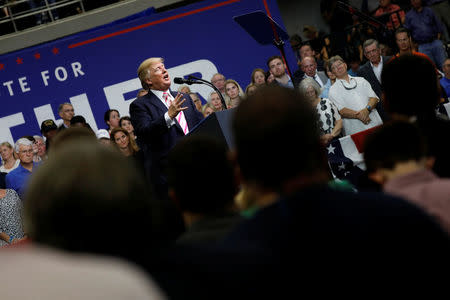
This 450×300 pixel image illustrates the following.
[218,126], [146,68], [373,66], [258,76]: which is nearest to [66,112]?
[258,76]

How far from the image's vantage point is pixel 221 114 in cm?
442

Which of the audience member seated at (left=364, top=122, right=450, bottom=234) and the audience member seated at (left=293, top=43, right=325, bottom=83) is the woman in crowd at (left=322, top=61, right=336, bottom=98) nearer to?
the audience member seated at (left=293, top=43, right=325, bottom=83)

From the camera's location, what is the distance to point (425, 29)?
9.41 meters

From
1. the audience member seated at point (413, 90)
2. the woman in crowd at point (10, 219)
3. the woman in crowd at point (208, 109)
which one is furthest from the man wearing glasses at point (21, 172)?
the audience member seated at point (413, 90)

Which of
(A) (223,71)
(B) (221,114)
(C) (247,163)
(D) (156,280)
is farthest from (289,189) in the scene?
(A) (223,71)

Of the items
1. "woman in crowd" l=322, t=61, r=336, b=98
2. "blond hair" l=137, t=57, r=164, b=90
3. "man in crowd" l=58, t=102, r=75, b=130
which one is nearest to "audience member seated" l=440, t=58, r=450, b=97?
"woman in crowd" l=322, t=61, r=336, b=98

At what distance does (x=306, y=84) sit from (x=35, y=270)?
22.2 feet

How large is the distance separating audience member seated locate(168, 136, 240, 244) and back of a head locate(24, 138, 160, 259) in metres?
0.53

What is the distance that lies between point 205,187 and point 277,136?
1.26 feet

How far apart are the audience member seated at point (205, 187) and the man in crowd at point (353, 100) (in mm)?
5514

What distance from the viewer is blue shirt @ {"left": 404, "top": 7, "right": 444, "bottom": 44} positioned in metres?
9.41

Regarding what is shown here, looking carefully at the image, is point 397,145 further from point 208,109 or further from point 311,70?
point 311,70

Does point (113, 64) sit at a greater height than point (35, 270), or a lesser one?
greater

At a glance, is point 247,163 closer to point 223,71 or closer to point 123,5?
point 223,71
